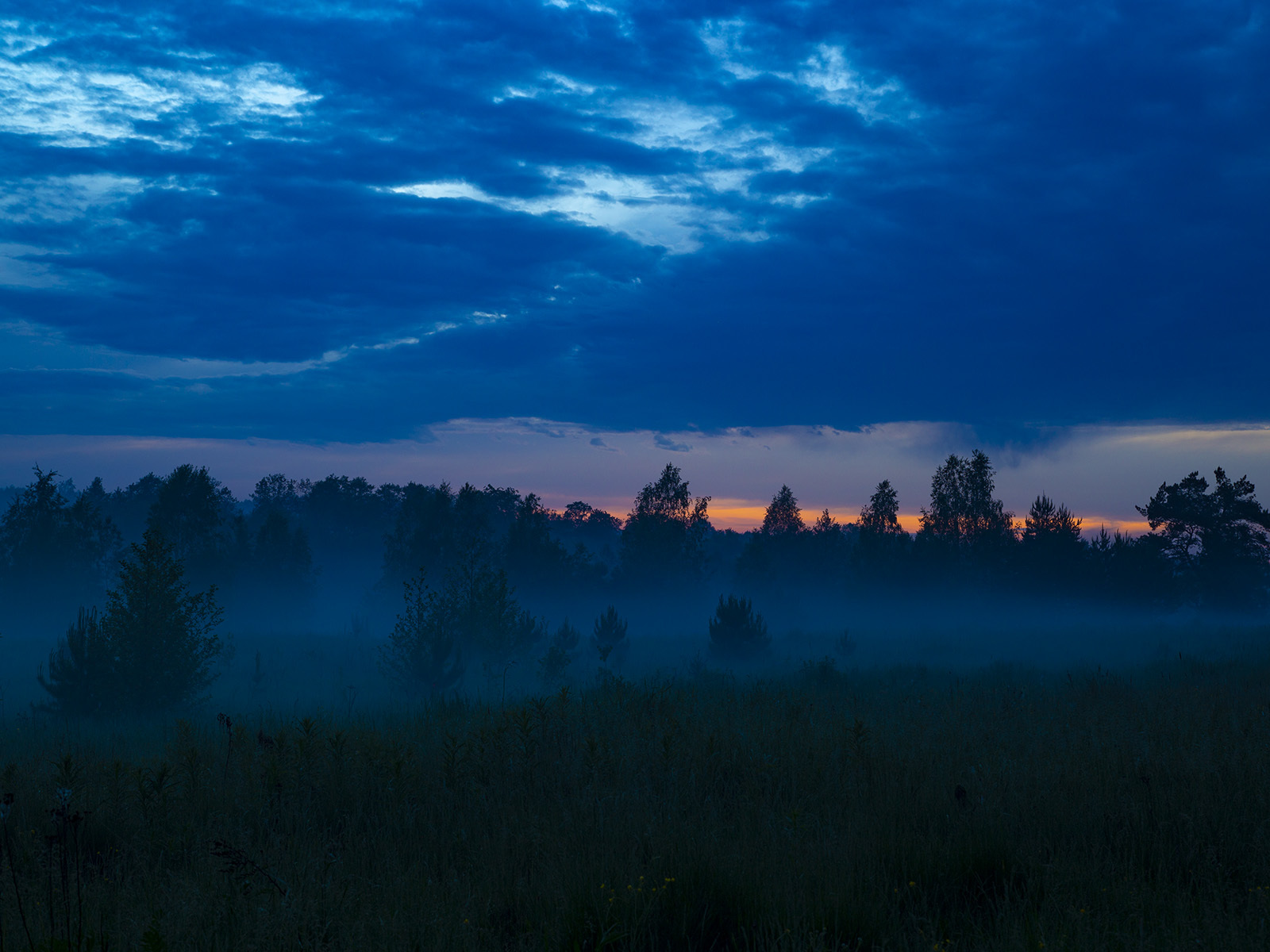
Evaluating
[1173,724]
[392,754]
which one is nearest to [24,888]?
[392,754]

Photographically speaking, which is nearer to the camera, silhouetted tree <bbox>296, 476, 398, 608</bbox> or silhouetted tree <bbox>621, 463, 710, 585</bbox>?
silhouetted tree <bbox>621, 463, 710, 585</bbox>

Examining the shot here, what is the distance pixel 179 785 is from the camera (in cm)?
677

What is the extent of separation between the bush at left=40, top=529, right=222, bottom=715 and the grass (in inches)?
289

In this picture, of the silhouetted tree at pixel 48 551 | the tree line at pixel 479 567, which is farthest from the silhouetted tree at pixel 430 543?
the silhouetted tree at pixel 48 551

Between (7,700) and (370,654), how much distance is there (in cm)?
1391

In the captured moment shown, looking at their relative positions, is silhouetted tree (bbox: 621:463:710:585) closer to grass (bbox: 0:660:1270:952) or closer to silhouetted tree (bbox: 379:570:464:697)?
silhouetted tree (bbox: 379:570:464:697)

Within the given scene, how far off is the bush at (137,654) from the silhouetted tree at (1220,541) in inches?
2060

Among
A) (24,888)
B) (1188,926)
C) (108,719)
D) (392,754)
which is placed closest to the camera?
(1188,926)

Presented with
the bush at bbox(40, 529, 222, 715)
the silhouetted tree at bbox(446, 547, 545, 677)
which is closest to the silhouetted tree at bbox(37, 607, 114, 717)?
the bush at bbox(40, 529, 222, 715)

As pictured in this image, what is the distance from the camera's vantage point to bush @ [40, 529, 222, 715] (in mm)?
15734

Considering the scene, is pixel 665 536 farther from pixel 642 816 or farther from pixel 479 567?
pixel 642 816

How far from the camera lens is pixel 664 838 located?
4.99 meters

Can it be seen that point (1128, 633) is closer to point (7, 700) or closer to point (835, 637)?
point (835, 637)

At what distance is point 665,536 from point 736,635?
2411cm
